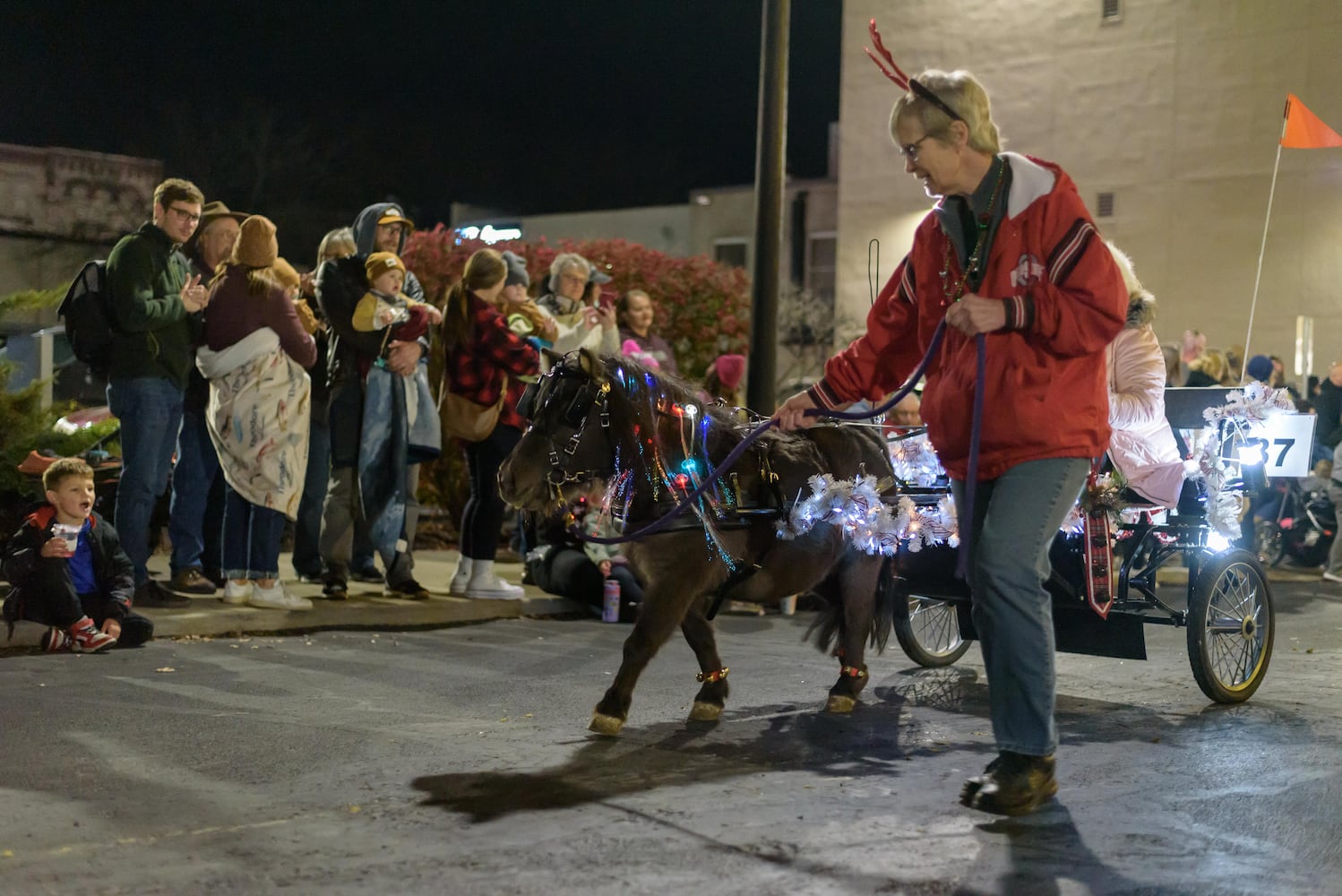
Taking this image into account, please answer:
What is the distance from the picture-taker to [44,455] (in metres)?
8.50

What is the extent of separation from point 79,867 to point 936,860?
2.32m

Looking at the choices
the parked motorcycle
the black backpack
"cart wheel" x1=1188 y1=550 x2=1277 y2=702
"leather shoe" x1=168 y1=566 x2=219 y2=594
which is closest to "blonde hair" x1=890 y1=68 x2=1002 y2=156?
"cart wheel" x1=1188 y1=550 x2=1277 y2=702

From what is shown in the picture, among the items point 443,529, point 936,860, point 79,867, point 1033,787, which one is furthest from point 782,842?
point 443,529

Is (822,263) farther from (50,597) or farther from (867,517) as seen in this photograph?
(867,517)

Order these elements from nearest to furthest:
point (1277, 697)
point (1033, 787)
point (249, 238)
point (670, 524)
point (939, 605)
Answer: point (1033, 787), point (670, 524), point (1277, 697), point (939, 605), point (249, 238)

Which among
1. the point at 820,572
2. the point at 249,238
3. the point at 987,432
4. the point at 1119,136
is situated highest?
the point at 1119,136

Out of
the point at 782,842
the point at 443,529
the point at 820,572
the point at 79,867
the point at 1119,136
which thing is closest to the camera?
the point at 79,867

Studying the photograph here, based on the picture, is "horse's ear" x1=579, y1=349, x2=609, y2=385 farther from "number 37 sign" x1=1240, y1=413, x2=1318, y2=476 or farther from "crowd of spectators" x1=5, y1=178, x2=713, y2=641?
"number 37 sign" x1=1240, y1=413, x2=1318, y2=476

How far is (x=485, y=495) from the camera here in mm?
10398

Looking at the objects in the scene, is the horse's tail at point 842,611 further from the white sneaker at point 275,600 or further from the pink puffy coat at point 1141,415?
the white sneaker at point 275,600

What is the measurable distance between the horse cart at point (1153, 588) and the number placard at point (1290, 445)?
0.94 m

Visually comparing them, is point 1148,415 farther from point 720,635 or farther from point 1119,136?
point 1119,136

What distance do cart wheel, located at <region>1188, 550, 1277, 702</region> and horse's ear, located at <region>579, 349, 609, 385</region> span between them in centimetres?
300

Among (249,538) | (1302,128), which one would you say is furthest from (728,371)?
(1302,128)
